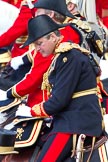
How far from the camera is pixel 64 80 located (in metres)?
2.51

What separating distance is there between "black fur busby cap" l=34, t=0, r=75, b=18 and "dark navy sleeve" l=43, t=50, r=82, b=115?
1.29 ft

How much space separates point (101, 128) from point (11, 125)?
0.55 metres

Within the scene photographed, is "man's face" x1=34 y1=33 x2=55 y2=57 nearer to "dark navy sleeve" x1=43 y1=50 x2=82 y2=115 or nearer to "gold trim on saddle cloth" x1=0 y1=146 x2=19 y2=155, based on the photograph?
"dark navy sleeve" x1=43 y1=50 x2=82 y2=115

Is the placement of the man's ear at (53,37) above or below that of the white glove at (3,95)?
above

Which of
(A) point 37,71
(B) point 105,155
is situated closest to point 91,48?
(A) point 37,71

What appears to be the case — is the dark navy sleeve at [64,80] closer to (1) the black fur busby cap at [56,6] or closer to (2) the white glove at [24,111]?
(2) the white glove at [24,111]

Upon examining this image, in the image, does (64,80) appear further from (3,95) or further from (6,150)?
(3,95)

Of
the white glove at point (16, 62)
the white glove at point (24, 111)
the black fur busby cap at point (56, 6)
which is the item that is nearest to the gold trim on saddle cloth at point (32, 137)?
the white glove at point (24, 111)

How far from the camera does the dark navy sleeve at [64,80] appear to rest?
250cm

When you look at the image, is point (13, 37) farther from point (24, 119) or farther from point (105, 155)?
point (105, 155)

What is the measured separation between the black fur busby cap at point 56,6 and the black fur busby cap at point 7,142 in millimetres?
668

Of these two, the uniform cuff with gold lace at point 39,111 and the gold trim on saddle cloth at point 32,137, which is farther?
the gold trim on saddle cloth at point 32,137

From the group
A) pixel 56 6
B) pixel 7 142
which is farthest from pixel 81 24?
pixel 7 142

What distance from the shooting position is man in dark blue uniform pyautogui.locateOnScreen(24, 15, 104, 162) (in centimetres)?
252
